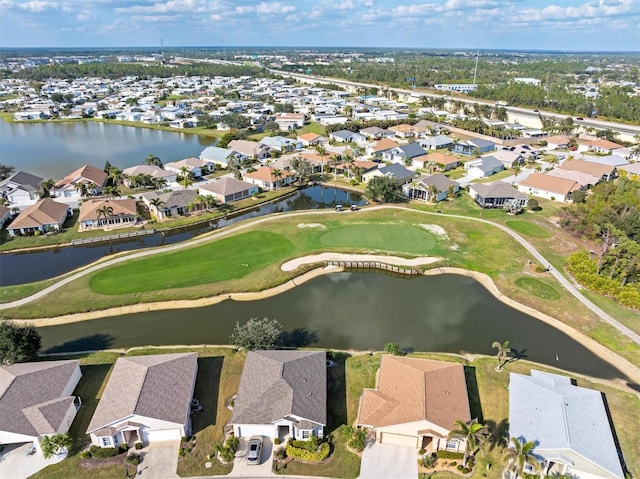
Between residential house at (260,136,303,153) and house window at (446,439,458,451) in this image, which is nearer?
house window at (446,439,458,451)

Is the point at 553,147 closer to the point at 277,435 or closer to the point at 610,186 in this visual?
the point at 610,186

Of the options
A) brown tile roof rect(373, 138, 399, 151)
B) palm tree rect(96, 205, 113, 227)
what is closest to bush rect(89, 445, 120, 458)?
palm tree rect(96, 205, 113, 227)

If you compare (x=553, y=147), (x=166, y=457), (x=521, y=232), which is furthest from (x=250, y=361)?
(x=553, y=147)

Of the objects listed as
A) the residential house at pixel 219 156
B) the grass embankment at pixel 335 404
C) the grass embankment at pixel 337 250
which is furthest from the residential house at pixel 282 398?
the residential house at pixel 219 156

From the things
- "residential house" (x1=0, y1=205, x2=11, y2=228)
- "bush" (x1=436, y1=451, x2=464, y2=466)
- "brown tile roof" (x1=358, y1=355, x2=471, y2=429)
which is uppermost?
"residential house" (x1=0, y1=205, x2=11, y2=228)

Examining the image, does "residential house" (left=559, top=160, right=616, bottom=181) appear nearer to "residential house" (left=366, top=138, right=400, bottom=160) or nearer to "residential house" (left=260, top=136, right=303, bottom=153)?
"residential house" (left=366, top=138, right=400, bottom=160)

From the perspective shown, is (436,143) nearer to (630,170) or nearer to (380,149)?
(380,149)

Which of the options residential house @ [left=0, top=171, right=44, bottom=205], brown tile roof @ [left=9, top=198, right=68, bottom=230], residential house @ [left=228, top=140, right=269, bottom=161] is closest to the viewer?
brown tile roof @ [left=9, top=198, right=68, bottom=230]
